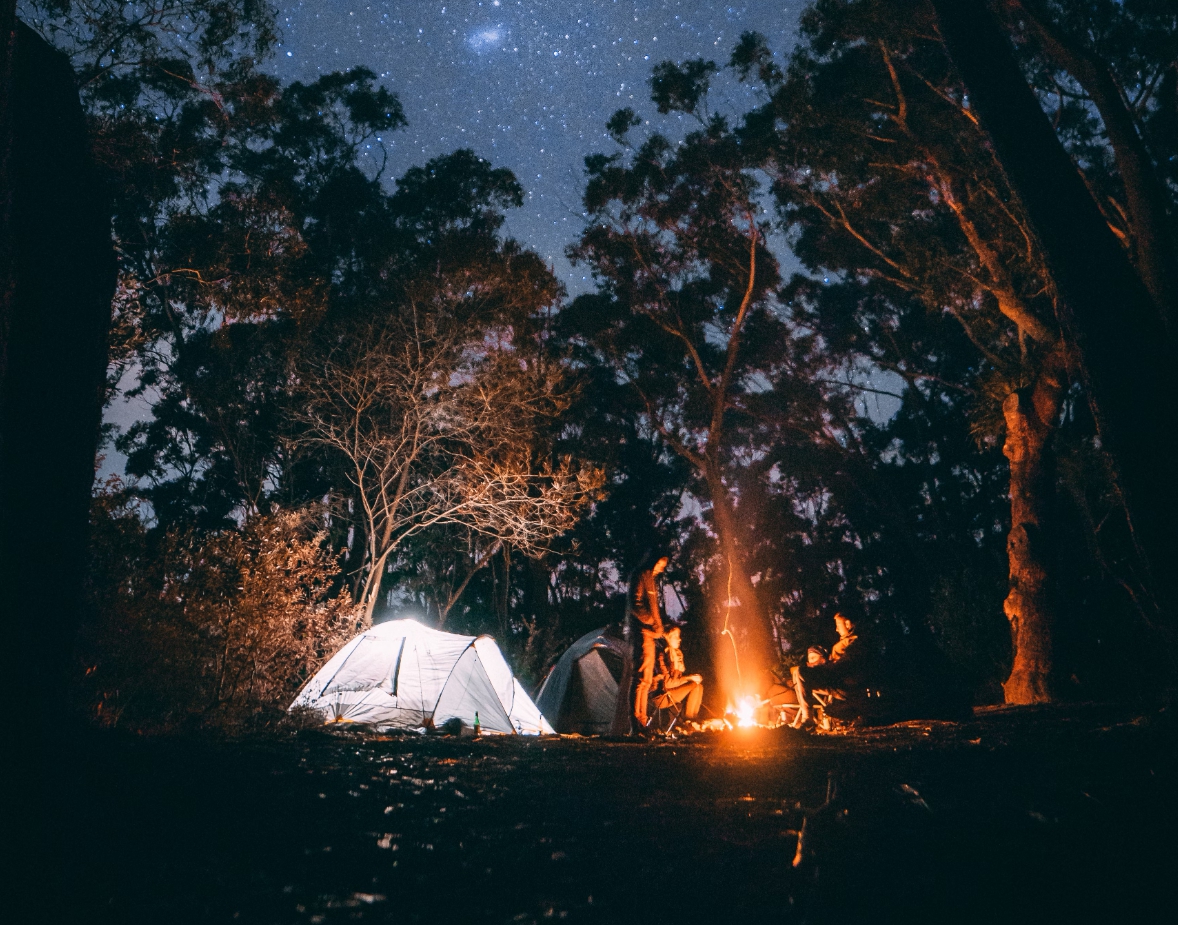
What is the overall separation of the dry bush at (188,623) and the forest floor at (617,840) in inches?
62.0

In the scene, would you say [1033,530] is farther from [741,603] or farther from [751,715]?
[741,603]

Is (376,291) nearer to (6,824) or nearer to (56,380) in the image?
(56,380)

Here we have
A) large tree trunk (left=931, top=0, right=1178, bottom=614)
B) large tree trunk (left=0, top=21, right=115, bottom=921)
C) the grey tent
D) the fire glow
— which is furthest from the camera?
the grey tent

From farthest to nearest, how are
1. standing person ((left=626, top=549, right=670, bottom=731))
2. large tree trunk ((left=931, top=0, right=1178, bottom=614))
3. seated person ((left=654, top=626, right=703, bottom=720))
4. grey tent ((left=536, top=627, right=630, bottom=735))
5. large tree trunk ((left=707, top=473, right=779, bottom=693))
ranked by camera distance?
large tree trunk ((left=707, top=473, right=779, bottom=693))
grey tent ((left=536, top=627, right=630, bottom=735))
seated person ((left=654, top=626, right=703, bottom=720))
standing person ((left=626, top=549, right=670, bottom=731))
large tree trunk ((left=931, top=0, right=1178, bottom=614))

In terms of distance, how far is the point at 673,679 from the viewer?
749cm

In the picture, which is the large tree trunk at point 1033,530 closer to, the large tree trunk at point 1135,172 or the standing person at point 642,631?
the large tree trunk at point 1135,172

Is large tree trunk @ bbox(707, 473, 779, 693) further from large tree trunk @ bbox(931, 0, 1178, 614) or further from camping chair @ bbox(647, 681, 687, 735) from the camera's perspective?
large tree trunk @ bbox(931, 0, 1178, 614)

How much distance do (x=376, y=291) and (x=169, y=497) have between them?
22.7 feet

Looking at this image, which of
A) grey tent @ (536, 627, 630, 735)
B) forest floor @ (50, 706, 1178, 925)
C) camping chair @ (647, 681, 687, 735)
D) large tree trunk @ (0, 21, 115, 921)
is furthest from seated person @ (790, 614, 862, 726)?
large tree trunk @ (0, 21, 115, 921)

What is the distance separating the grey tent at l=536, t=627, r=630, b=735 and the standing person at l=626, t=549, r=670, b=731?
426cm

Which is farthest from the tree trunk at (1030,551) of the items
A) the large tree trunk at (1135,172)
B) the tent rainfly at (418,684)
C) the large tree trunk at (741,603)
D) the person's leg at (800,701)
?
the tent rainfly at (418,684)

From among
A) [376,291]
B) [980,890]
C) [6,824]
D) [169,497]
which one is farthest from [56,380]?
[169,497]

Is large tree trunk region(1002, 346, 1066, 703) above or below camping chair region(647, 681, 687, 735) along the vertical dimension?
above

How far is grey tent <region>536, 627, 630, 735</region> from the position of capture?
11.3 m
